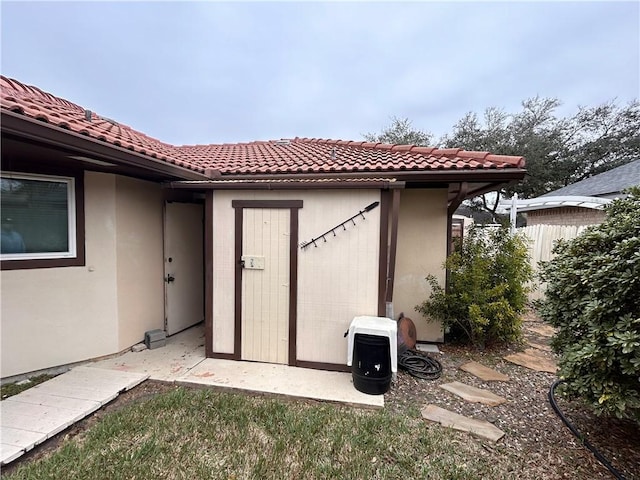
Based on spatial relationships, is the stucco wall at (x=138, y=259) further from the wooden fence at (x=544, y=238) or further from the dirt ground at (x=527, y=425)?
the wooden fence at (x=544, y=238)

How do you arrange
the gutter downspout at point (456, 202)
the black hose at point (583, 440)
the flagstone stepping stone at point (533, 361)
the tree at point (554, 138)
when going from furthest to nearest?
the tree at point (554, 138), the gutter downspout at point (456, 202), the flagstone stepping stone at point (533, 361), the black hose at point (583, 440)

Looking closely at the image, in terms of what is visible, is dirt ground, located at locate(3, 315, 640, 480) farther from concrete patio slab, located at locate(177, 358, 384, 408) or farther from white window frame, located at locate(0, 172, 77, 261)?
white window frame, located at locate(0, 172, 77, 261)

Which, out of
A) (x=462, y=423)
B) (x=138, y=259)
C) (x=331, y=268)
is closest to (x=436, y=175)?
(x=331, y=268)

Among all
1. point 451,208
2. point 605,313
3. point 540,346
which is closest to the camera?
point 605,313

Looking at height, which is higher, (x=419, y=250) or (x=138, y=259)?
(x=419, y=250)

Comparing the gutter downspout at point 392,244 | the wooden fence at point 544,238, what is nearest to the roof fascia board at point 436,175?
the gutter downspout at point 392,244

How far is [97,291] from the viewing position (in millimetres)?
4273

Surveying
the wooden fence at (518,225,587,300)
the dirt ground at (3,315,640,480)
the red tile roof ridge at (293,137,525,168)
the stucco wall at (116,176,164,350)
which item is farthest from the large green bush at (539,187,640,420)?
the wooden fence at (518,225,587,300)

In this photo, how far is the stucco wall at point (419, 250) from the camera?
17.2 feet

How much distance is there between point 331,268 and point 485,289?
2.70 meters

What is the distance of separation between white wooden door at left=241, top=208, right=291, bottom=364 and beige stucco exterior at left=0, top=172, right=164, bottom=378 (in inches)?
71.4

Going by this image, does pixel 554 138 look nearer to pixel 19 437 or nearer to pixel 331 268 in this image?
pixel 331 268

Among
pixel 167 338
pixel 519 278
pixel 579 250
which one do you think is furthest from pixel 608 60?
pixel 167 338

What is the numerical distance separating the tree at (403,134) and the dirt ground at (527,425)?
60.4 feet
